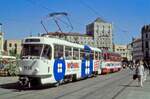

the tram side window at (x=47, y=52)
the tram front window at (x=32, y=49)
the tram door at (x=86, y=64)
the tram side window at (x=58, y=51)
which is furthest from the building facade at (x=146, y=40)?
the tram front window at (x=32, y=49)

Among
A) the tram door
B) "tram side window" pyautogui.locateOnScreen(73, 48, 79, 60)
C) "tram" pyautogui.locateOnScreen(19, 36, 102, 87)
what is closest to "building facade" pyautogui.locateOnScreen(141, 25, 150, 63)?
the tram door

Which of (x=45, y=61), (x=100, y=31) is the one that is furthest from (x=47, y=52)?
(x=100, y=31)

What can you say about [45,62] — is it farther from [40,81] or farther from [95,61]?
[95,61]

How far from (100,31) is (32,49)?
76.8m

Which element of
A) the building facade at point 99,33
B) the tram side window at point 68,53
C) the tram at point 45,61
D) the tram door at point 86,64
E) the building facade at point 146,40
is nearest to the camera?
the tram at point 45,61

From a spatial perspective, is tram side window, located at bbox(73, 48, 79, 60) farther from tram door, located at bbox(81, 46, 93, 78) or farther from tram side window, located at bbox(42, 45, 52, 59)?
tram side window, located at bbox(42, 45, 52, 59)

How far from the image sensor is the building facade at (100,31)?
103925mm

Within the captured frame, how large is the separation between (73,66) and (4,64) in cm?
1628

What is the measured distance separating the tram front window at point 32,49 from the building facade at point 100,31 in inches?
2941

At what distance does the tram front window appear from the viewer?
2630 cm

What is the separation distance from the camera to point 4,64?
1855 inches

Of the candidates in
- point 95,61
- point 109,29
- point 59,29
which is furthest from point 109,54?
point 109,29

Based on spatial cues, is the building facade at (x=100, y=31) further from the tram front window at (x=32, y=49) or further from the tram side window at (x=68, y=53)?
the tram front window at (x=32, y=49)

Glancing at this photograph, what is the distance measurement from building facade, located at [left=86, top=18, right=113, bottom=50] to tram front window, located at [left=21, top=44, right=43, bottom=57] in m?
74.7
